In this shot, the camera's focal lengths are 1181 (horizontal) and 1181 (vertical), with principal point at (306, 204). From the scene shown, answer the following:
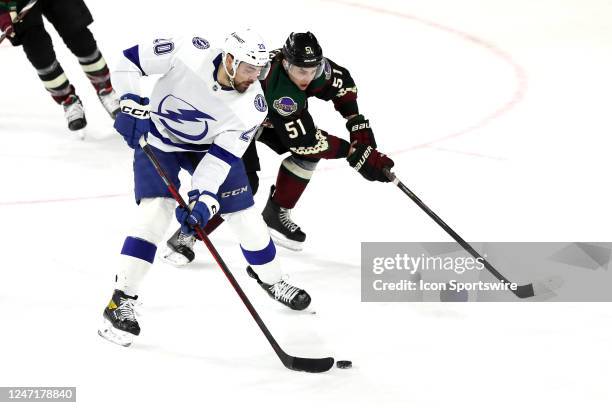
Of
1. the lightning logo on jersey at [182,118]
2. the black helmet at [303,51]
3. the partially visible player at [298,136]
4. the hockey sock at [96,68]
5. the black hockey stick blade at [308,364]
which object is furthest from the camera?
the hockey sock at [96,68]

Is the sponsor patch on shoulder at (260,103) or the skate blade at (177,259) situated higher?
the sponsor patch on shoulder at (260,103)

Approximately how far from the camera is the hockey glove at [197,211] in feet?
13.4

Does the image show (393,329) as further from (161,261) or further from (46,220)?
(46,220)

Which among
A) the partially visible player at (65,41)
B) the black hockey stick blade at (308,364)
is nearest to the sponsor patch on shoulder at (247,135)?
the black hockey stick blade at (308,364)

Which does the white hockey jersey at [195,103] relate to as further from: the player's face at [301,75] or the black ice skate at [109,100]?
the black ice skate at [109,100]

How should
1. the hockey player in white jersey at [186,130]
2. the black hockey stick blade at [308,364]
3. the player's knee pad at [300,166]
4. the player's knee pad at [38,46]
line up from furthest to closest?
the player's knee pad at [38,46], the player's knee pad at [300,166], the hockey player in white jersey at [186,130], the black hockey stick blade at [308,364]

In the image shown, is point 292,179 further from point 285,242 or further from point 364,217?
point 364,217

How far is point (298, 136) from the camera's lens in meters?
4.77

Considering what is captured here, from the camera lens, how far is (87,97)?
7.13m

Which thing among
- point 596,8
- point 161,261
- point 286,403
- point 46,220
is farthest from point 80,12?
point 596,8

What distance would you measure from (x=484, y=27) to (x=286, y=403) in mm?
4886

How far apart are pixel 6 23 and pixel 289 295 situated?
2.49m

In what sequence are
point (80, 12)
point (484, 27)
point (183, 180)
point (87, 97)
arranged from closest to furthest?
point (183, 180) < point (80, 12) < point (87, 97) < point (484, 27)

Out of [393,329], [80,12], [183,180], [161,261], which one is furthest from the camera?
[80,12]
